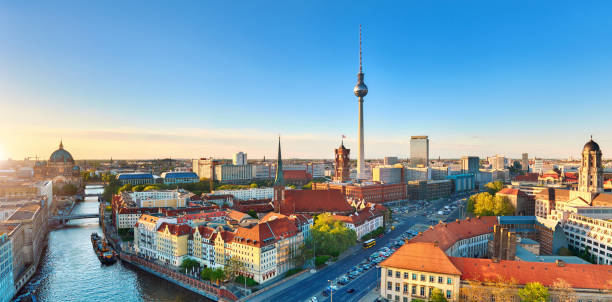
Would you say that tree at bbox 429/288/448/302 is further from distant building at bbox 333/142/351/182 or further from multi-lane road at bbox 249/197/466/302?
distant building at bbox 333/142/351/182

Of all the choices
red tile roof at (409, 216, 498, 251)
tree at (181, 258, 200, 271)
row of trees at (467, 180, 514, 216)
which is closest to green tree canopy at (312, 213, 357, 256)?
red tile roof at (409, 216, 498, 251)

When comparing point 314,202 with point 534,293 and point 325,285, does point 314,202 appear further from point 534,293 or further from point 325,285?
point 534,293

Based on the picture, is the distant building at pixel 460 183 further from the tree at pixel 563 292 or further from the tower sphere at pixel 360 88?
the tree at pixel 563 292

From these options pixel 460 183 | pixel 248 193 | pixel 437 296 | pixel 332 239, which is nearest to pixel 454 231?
pixel 332 239

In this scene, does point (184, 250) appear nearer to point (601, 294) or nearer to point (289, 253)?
point (289, 253)

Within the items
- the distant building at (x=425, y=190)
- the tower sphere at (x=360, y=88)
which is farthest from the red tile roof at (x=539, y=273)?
the distant building at (x=425, y=190)

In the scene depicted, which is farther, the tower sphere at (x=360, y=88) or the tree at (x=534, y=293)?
the tower sphere at (x=360, y=88)
